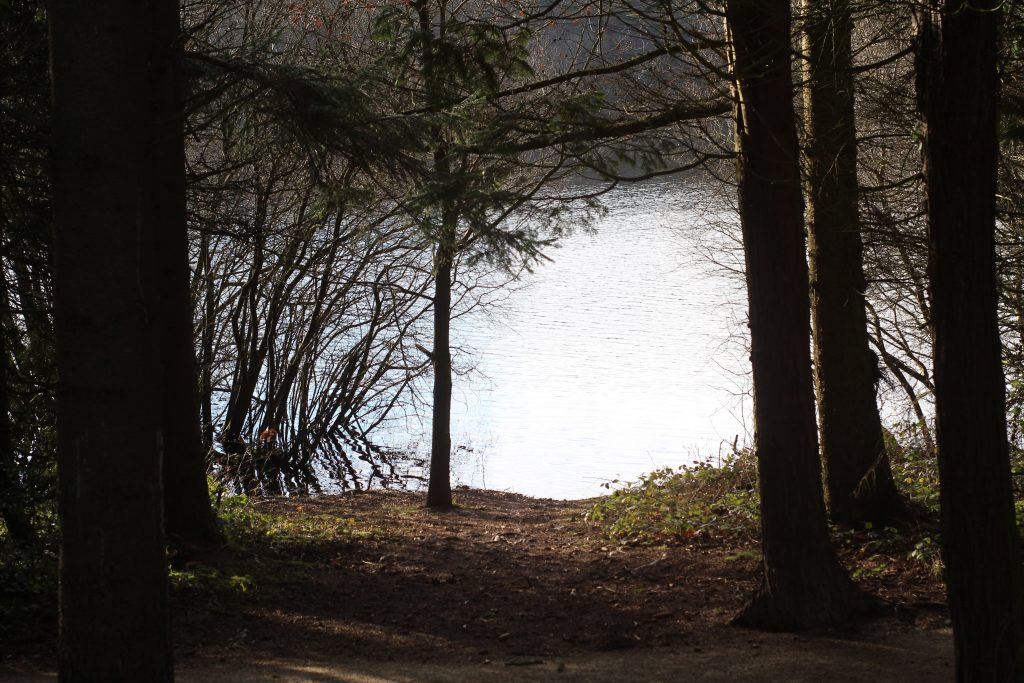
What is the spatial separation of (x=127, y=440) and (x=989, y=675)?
3.71 m

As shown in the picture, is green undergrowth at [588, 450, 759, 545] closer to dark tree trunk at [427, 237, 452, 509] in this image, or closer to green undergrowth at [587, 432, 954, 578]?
green undergrowth at [587, 432, 954, 578]

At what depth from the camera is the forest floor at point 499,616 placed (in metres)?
5.45

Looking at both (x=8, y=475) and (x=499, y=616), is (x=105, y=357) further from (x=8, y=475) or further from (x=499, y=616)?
(x=499, y=616)

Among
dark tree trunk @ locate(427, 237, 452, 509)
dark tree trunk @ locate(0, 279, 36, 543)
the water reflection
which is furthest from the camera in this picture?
the water reflection

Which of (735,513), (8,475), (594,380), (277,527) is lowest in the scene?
(277,527)

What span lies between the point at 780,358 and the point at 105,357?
4.01 metres

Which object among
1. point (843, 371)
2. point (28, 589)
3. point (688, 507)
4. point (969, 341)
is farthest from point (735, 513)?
point (28, 589)

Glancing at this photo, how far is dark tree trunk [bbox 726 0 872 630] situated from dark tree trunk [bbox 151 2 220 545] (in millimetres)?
3930

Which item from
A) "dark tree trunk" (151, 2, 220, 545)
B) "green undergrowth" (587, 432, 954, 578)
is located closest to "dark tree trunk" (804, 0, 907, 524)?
"green undergrowth" (587, 432, 954, 578)

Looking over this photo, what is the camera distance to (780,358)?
20.2 feet

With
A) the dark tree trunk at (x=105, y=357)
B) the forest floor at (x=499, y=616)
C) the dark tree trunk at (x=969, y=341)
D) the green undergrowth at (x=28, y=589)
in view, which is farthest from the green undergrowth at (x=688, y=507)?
the dark tree trunk at (x=105, y=357)

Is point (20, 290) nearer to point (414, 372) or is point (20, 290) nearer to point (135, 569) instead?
point (135, 569)

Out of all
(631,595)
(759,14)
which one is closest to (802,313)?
(759,14)

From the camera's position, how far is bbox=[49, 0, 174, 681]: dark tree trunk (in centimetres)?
367
